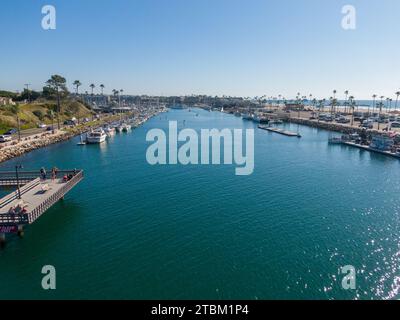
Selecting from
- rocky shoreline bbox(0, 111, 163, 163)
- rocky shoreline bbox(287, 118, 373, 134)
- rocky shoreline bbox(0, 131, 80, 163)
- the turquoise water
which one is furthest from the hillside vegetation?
rocky shoreline bbox(287, 118, 373, 134)

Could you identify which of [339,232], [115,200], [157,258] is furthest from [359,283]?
[115,200]

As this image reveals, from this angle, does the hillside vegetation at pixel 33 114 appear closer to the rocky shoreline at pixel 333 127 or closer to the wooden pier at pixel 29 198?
the wooden pier at pixel 29 198

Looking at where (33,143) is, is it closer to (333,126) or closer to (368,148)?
(368,148)

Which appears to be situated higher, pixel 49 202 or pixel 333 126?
pixel 333 126

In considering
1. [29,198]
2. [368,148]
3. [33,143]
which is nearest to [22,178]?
[29,198]

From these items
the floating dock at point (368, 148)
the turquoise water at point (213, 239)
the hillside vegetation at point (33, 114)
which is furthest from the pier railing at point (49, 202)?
the floating dock at point (368, 148)

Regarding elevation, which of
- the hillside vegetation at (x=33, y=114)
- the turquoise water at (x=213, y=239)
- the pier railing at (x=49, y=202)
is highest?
the hillside vegetation at (x=33, y=114)

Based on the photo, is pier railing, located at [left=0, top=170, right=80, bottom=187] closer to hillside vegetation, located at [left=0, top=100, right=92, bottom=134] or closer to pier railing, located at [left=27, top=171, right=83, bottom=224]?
pier railing, located at [left=27, top=171, right=83, bottom=224]
